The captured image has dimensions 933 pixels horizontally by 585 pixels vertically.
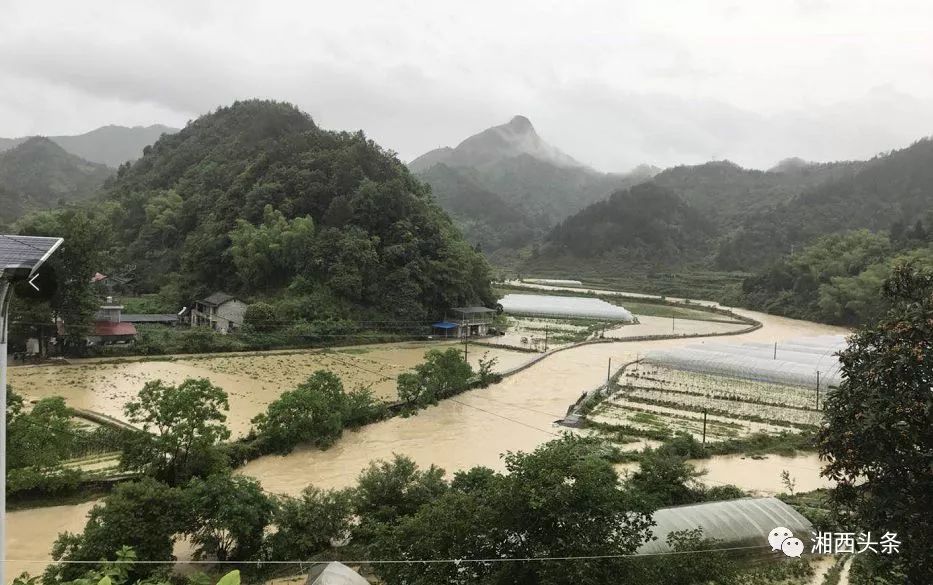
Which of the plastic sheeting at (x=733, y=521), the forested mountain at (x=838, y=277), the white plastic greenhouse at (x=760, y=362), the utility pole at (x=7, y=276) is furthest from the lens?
the forested mountain at (x=838, y=277)

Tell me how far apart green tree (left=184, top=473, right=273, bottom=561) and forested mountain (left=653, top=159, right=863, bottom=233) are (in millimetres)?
100997

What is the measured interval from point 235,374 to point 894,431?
22.7 m

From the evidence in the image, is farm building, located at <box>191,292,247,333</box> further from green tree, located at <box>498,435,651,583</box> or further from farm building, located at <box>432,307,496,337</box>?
green tree, located at <box>498,435,651,583</box>

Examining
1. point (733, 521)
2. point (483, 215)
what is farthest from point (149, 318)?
point (483, 215)

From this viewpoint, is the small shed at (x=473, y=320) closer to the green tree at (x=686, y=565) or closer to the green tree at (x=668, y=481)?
the green tree at (x=668, y=481)

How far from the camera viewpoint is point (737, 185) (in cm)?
11862

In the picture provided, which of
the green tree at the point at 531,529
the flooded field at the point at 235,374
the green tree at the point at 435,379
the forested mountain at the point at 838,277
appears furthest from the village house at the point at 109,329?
the forested mountain at the point at 838,277

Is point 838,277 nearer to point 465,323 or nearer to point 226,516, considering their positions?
point 465,323

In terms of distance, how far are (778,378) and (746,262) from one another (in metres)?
63.1

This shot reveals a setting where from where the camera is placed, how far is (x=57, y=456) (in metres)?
11.4

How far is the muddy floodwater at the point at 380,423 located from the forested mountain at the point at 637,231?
5958 cm

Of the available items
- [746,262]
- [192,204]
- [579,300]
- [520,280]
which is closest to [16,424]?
[192,204]

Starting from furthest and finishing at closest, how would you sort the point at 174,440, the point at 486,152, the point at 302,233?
the point at 486,152, the point at 302,233, the point at 174,440

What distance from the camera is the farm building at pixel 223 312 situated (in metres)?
33.2
